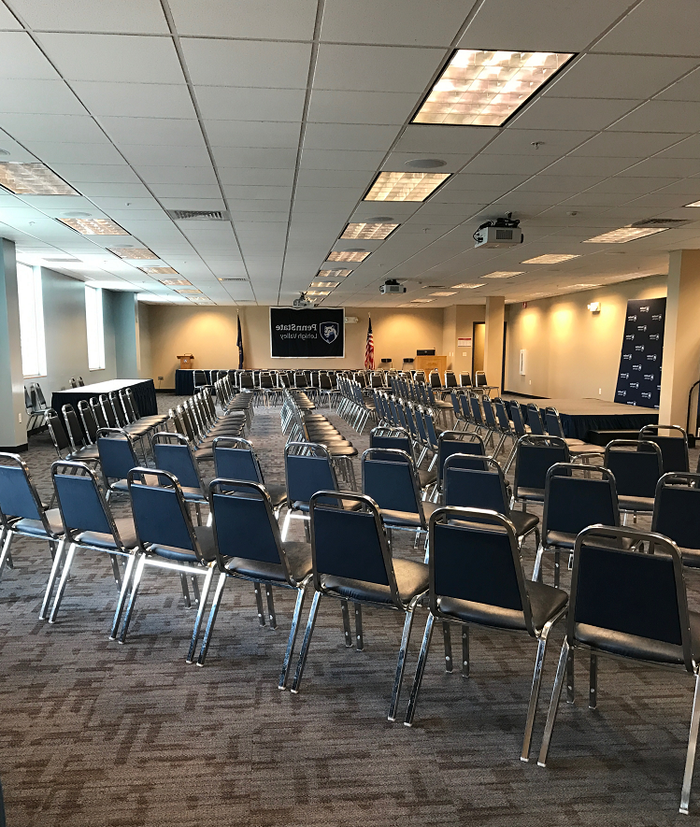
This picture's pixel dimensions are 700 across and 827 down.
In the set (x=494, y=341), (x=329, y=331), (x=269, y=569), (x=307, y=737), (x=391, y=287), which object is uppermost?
(x=391, y=287)

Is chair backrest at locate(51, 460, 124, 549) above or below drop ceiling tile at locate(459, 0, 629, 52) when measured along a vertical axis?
below

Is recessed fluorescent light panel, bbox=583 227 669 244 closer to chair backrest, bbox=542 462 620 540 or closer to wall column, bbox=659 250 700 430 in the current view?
wall column, bbox=659 250 700 430

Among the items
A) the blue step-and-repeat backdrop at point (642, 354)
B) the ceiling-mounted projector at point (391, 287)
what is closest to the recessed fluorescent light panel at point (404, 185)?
the ceiling-mounted projector at point (391, 287)

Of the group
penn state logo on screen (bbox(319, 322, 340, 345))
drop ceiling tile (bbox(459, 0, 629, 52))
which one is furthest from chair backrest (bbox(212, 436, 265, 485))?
penn state logo on screen (bbox(319, 322, 340, 345))

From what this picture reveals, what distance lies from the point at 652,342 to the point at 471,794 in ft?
45.9

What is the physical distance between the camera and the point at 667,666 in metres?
2.20

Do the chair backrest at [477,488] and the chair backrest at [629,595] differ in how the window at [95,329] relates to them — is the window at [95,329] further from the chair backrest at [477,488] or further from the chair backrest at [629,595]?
the chair backrest at [629,595]

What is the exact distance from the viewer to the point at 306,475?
13.8 feet

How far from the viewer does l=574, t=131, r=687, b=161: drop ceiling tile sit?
488 centimetres

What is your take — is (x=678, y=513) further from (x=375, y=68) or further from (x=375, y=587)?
Answer: (x=375, y=68)

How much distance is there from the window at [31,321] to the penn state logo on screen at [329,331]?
12978 mm

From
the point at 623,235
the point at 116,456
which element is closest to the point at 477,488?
the point at 116,456

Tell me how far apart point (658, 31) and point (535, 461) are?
2945mm

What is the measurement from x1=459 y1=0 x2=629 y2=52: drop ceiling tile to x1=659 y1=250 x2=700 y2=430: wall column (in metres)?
8.57
